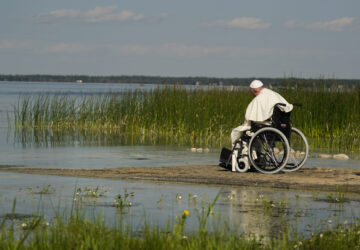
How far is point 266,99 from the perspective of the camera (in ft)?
41.1

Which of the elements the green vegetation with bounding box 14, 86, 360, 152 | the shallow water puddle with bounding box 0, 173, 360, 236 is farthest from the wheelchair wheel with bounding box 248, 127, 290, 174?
the green vegetation with bounding box 14, 86, 360, 152

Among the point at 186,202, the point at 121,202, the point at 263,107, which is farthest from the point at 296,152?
the point at 121,202

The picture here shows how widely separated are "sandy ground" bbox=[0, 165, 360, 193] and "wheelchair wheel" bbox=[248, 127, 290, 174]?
0.58ft

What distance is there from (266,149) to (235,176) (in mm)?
816

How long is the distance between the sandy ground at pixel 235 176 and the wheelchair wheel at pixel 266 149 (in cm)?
18

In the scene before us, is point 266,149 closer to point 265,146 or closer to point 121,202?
point 265,146

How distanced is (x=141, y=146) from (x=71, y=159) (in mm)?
4265

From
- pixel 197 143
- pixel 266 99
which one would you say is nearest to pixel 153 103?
pixel 197 143

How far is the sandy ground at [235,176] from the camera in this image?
1132cm

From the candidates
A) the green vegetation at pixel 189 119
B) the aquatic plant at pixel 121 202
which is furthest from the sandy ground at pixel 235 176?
the green vegetation at pixel 189 119

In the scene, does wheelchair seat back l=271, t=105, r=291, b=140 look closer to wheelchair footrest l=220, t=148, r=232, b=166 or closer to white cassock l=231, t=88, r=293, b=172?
white cassock l=231, t=88, r=293, b=172

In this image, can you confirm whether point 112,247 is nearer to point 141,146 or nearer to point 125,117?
point 141,146

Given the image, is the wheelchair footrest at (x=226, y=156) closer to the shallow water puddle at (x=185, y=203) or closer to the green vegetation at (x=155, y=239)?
the shallow water puddle at (x=185, y=203)

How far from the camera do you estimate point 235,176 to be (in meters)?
12.3
